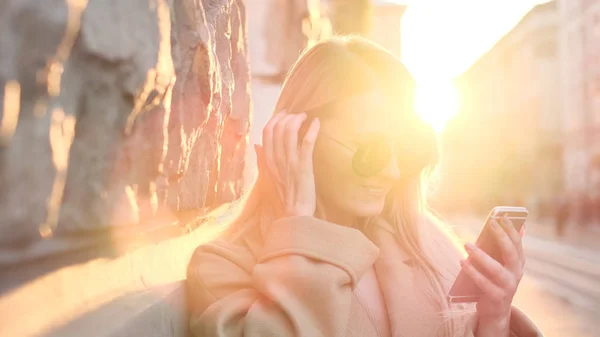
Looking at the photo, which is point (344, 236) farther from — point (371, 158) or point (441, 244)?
point (441, 244)

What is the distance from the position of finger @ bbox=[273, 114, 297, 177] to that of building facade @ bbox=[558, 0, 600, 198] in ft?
60.6

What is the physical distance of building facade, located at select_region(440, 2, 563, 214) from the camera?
2617cm

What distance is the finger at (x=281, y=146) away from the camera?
4.07 ft

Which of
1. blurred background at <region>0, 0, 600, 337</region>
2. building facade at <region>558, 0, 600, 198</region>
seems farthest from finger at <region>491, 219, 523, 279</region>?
building facade at <region>558, 0, 600, 198</region>

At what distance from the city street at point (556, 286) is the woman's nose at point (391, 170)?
0.69m

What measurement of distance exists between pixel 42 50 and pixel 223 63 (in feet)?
2.36

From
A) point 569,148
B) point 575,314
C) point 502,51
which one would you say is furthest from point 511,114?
point 575,314

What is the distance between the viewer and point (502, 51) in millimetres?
29422

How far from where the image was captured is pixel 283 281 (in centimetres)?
105

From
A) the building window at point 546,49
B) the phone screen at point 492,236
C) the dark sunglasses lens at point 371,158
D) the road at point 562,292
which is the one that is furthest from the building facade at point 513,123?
the dark sunglasses lens at point 371,158

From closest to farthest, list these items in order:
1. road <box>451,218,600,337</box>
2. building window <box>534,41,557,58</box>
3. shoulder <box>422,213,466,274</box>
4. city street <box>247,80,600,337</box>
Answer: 1. shoulder <box>422,213,466,274</box>
2. city street <box>247,80,600,337</box>
3. road <box>451,218,600,337</box>
4. building window <box>534,41,557,58</box>

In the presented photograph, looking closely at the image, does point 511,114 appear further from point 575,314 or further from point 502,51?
point 575,314

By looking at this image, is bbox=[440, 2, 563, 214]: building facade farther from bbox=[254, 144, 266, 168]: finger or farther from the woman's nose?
bbox=[254, 144, 266, 168]: finger

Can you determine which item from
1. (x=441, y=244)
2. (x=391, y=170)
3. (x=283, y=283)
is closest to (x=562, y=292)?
(x=441, y=244)
